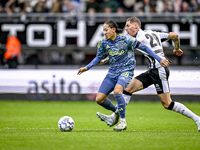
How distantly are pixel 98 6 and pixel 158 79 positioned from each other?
1006cm

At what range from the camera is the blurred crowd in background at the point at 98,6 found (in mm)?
17844

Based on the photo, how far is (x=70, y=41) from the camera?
18.0 meters

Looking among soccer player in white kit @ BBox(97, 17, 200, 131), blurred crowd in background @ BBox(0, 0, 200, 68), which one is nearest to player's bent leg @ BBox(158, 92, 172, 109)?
soccer player in white kit @ BBox(97, 17, 200, 131)

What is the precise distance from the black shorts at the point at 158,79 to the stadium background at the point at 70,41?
7.68 m

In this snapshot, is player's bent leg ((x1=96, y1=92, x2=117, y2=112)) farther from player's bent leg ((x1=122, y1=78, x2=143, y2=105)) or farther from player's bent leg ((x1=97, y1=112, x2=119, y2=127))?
player's bent leg ((x1=122, y1=78, x2=143, y2=105))

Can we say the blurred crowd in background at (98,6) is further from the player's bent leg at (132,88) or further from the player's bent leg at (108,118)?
the player's bent leg at (108,118)

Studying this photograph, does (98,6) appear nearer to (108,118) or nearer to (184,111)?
(108,118)

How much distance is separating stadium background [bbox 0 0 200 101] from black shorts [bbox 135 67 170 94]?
7679mm

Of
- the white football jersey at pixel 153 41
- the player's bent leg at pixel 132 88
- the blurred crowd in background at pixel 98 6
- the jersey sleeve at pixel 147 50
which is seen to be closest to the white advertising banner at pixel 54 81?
the blurred crowd in background at pixel 98 6

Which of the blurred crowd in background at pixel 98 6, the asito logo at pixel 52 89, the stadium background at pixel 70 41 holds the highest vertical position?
the blurred crowd in background at pixel 98 6

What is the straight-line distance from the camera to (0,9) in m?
18.5

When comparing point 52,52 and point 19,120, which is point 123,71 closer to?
point 19,120

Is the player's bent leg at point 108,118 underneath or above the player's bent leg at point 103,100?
underneath

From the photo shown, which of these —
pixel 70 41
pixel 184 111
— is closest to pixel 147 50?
pixel 184 111
